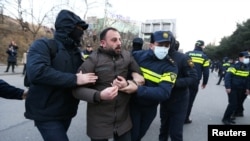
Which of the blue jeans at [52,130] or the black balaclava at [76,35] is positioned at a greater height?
the black balaclava at [76,35]

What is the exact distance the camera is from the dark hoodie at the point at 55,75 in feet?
8.42

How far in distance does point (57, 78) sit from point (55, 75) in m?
0.03

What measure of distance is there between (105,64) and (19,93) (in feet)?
3.22

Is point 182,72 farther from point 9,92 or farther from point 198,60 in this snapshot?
point 198,60

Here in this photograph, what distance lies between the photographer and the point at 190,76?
4484 mm

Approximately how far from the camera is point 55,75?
2.57 meters

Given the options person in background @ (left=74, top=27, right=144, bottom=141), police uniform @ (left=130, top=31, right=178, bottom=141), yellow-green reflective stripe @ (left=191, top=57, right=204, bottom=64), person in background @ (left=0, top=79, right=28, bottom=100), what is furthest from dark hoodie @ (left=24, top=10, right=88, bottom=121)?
yellow-green reflective stripe @ (left=191, top=57, right=204, bottom=64)

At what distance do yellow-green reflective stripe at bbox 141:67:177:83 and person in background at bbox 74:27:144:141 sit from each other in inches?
15.8

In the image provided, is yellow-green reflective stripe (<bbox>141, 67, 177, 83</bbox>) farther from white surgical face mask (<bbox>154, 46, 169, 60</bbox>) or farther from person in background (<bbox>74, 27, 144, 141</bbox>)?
person in background (<bbox>74, 27, 144, 141</bbox>)

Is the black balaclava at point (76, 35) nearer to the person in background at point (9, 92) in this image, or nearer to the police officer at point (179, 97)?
the person in background at point (9, 92)

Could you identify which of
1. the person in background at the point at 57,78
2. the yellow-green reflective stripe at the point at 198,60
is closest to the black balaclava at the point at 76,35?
the person in background at the point at 57,78

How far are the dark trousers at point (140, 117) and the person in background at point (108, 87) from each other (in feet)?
1.26

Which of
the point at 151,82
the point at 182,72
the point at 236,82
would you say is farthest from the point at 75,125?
the point at 236,82

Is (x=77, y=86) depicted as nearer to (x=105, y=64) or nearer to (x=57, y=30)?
(x=105, y=64)
